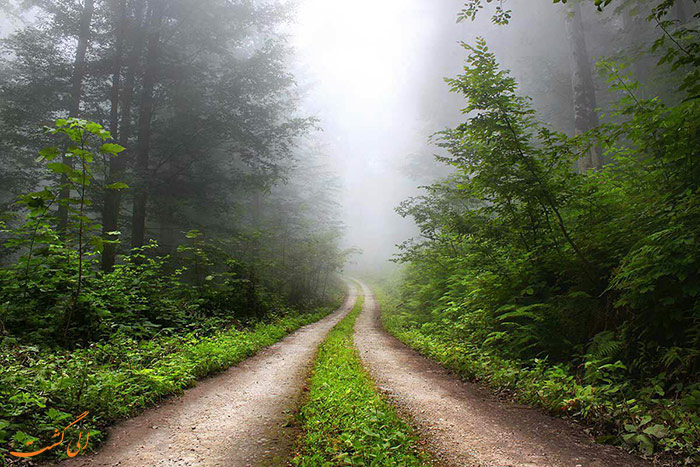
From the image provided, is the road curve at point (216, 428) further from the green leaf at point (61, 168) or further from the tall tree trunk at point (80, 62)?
the tall tree trunk at point (80, 62)

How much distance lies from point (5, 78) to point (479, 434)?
21.5 meters

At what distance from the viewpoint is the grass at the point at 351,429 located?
116 inches

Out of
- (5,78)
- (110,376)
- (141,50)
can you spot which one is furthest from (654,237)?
(5,78)

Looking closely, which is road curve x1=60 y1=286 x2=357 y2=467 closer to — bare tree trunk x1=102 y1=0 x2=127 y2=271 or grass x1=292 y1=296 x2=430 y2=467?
grass x1=292 y1=296 x2=430 y2=467

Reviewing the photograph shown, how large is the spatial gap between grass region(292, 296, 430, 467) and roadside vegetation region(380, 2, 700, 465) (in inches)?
82.2

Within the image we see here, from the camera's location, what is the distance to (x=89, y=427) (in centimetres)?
336

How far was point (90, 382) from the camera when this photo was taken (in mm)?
3963

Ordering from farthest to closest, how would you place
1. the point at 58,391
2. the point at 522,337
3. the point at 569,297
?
the point at 522,337 < the point at 569,297 < the point at 58,391

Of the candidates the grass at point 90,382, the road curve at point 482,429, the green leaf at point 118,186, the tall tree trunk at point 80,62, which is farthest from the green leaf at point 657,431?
the tall tree trunk at point 80,62

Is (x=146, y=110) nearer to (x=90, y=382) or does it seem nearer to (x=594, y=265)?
(x=90, y=382)

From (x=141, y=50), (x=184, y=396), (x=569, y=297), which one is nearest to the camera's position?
(x=184, y=396)

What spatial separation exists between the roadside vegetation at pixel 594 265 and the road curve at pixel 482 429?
31 cm

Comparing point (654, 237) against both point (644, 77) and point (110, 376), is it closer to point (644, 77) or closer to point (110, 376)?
point (110, 376)

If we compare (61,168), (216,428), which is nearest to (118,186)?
(61,168)
